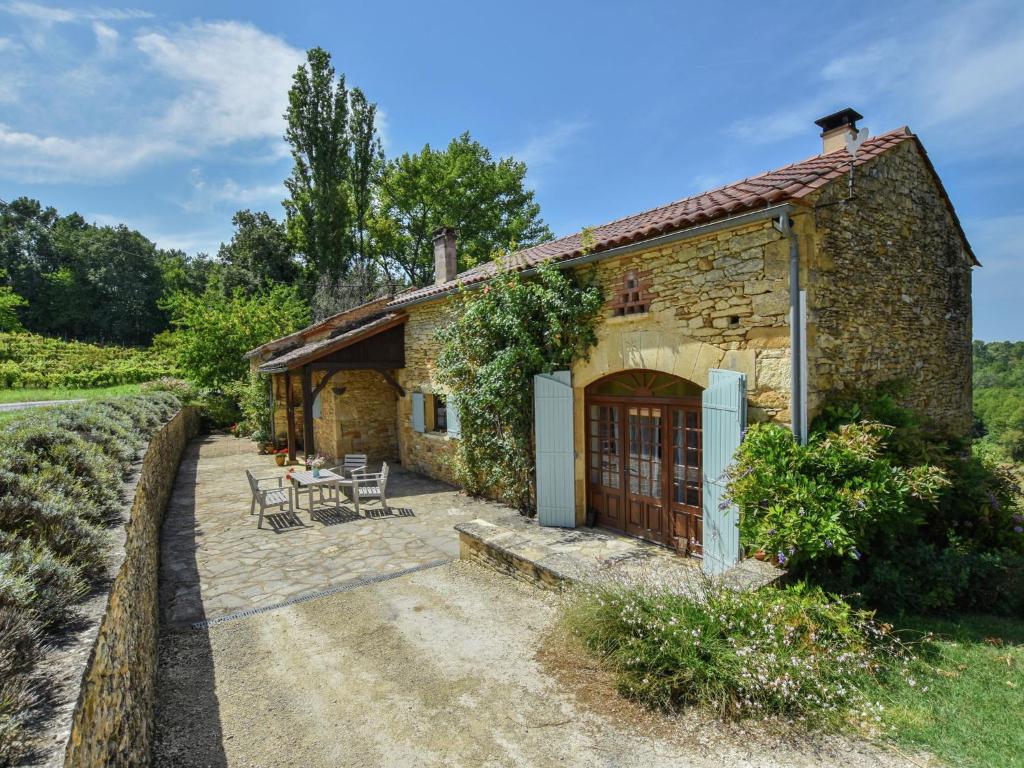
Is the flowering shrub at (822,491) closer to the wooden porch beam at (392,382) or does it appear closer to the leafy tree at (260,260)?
the wooden porch beam at (392,382)

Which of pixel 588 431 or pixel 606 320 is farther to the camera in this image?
pixel 588 431

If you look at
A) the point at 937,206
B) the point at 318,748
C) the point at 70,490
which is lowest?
the point at 318,748

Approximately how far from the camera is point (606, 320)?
21.9 feet

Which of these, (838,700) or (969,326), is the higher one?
(969,326)

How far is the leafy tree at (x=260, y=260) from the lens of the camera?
1228 inches

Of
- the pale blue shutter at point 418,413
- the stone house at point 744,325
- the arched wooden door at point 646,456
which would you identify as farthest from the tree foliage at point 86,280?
the arched wooden door at point 646,456

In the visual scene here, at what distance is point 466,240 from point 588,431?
78.1 ft

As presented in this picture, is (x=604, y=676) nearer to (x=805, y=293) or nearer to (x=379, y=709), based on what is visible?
(x=379, y=709)

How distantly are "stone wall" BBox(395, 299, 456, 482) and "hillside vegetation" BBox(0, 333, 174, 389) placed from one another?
1198 cm

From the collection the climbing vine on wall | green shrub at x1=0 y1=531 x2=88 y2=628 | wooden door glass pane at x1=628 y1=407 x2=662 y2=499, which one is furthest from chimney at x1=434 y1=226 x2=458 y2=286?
green shrub at x1=0 y1=531 x2=88 y2=628

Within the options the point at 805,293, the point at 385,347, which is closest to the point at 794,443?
the point at 805,293

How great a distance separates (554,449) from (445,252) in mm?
7273

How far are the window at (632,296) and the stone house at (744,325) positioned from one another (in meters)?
0.02

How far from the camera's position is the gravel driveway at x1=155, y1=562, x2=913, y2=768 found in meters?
3.24
